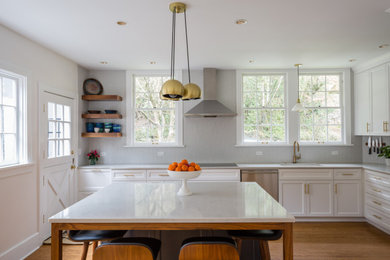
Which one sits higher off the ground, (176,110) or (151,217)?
(176,110)

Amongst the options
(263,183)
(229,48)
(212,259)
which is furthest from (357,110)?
(212,259)

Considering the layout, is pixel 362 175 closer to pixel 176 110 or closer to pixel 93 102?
pixel 176 110

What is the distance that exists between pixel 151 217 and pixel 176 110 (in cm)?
318

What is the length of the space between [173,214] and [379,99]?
390 cm

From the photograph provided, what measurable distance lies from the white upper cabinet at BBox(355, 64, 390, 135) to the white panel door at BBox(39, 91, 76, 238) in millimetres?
4890

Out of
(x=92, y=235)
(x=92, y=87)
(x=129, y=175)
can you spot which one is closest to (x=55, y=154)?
(x=129, y=175)

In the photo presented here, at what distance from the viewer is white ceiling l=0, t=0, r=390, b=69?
2385mm

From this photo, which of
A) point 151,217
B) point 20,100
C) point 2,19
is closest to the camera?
point 151,217

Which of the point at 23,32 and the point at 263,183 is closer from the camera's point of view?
the point at 23,32

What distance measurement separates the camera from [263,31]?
298 centimetres

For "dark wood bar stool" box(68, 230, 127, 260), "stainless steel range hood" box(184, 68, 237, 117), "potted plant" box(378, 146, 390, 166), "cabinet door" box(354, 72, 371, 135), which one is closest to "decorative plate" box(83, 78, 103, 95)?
"stainless steel range hood" box(184, 68, 237, 117)

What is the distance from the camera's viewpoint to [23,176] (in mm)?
3045

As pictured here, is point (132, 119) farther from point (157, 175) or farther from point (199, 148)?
point (199, 148)

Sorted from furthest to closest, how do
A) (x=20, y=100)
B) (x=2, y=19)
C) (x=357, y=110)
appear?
(x=357, y=110)
(x=20, y=100)
(x=2, y=19)
